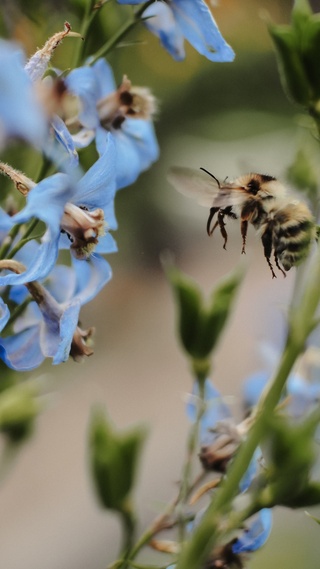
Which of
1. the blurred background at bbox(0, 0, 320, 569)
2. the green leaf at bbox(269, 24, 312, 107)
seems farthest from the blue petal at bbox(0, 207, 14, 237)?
the blurred background at bbox(0, 0, 320, 569)

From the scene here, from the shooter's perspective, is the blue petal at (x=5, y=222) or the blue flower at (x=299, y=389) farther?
the blue flower at (x=299, y=389)

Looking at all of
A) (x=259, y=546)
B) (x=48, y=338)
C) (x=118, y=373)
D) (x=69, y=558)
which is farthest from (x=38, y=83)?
(x=118, y=373)

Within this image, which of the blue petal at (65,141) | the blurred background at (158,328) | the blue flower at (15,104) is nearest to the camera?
the blue flower at (15,104)

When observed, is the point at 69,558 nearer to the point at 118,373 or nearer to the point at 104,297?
the point at 118,373

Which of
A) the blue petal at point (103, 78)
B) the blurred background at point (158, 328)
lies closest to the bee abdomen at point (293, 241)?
the blue petal at point (103, 78)

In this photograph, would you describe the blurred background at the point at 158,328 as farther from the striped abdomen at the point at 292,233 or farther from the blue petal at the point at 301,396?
the striped abdomen at the point at 292,233
